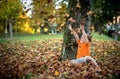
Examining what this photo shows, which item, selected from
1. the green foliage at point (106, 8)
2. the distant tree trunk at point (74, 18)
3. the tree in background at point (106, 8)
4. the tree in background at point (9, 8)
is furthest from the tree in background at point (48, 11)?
the green foliage at point (106, 8)

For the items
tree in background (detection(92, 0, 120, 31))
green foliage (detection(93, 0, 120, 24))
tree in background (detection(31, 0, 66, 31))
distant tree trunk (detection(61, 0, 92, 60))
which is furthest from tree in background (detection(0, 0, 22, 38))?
green foliage (detection(93, 0, 120, 24))

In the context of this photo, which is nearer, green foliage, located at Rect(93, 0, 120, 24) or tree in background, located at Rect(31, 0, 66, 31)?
tree in background, located at Rect(31, 0, 66, 31)

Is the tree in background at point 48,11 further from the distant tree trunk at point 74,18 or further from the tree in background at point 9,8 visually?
the tree in background at point 9,8

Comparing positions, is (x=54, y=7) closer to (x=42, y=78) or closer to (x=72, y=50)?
(x=72, y=50)

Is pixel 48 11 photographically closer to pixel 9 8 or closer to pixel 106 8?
pixel 106 8

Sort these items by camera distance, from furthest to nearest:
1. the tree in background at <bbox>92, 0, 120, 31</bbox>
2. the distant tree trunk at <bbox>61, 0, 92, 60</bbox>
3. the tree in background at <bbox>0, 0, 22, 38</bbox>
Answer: the tree in background at <bbox>92, 0, 120, 31</bbox> → the tree in background at <bbox>0, 0, 22, 38</bbox> → the distant tree trunk at <bbox>61, 0, 92, 60</bbox>

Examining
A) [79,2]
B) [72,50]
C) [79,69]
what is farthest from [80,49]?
[79,2]

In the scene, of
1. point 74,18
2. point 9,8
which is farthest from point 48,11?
point 9,8

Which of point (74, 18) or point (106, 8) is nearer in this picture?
point (74, 18)

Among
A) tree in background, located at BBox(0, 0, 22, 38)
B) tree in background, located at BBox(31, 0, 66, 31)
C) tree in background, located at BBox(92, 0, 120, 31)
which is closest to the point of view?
tree in background, located at BBox(31, 0, 66, 31)

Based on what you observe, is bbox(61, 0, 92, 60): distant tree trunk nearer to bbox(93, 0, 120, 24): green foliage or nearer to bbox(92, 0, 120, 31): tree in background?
bbox(92, 0, 120, 31): tree in background

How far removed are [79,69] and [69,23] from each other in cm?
250

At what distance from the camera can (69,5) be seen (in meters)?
10.8

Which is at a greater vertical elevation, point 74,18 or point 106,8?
point 106,8
